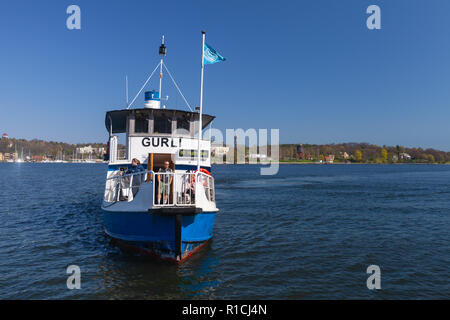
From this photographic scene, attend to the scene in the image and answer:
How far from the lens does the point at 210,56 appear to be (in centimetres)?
1241

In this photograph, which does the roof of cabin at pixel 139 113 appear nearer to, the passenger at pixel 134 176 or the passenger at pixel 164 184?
the passenger at pixel 134 176

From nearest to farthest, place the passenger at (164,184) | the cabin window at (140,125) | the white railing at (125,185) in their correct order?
the passenger at (164,184)
the white railing at (125,185)
the cabin window at (140,125)

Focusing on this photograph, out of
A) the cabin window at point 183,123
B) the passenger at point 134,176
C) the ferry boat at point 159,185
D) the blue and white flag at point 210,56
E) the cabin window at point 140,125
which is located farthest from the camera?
the cabin window at point 183,123

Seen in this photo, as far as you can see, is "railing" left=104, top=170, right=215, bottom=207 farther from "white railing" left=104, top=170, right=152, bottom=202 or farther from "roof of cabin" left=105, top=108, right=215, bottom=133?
"roof of cabin" left=105, top=108, right=215, bottom=133

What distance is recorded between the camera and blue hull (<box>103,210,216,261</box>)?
1083cm

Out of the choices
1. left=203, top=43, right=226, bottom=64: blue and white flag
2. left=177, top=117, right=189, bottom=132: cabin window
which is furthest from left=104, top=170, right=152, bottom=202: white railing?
left=203, top=43, right=226, bottom=64: blue and white flag

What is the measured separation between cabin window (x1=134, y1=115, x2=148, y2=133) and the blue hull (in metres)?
4.68

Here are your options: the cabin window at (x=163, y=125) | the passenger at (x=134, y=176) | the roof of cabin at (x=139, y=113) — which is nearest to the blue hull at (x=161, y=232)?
the passenger at (x=134, y=176)

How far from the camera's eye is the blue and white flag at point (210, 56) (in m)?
12.3

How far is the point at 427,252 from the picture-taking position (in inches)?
532

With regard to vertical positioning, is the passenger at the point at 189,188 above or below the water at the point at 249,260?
above

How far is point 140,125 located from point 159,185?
222 inches

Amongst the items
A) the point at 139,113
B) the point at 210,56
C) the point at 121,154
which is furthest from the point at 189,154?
the point at 210,56
